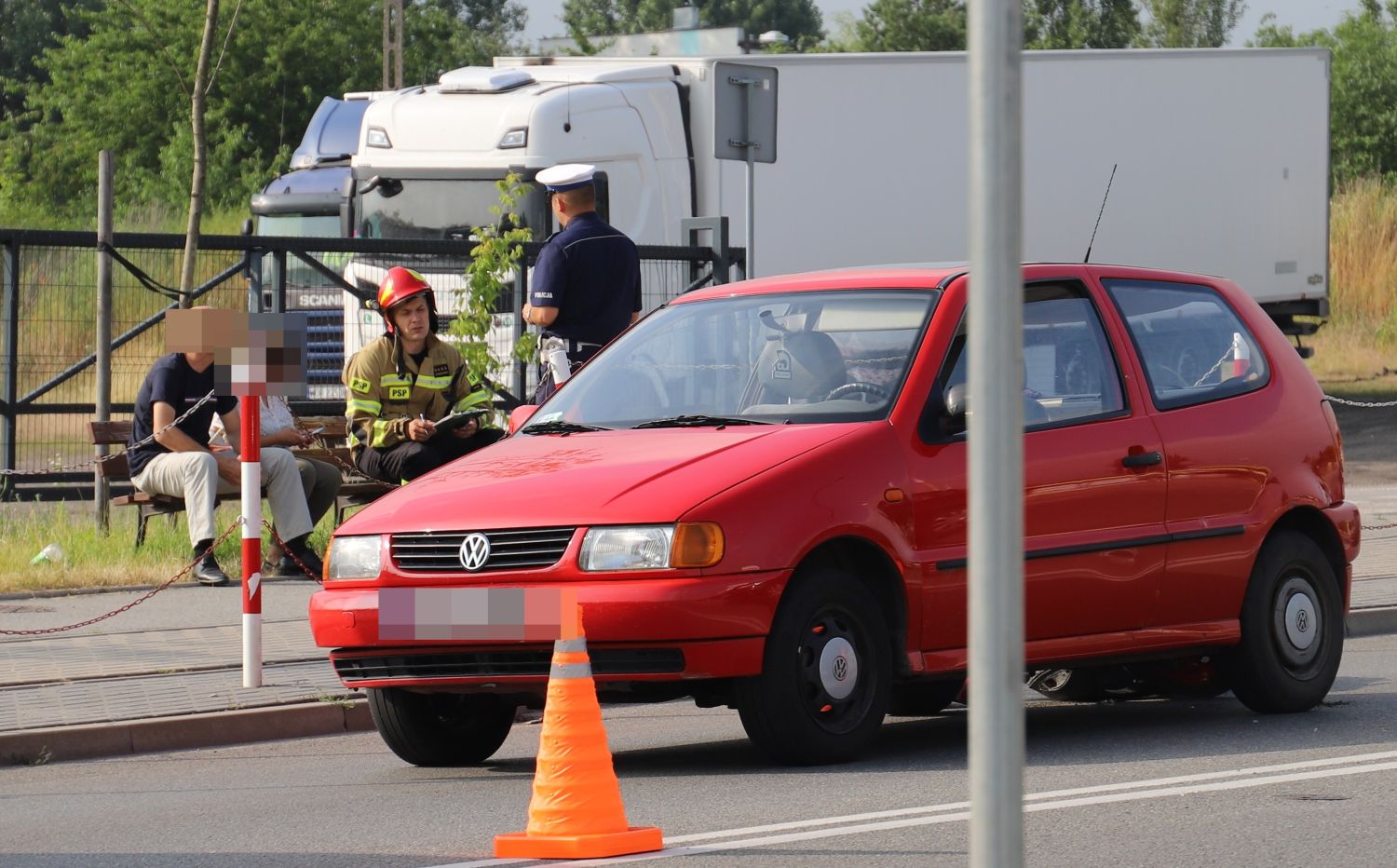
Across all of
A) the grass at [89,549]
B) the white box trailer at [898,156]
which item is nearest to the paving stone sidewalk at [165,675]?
the grass at [89,549]

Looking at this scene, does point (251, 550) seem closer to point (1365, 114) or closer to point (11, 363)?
point (11, 363)

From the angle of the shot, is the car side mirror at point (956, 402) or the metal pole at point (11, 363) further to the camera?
the metal pole at point (11, 363)

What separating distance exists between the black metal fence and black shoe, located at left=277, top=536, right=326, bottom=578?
2112mm

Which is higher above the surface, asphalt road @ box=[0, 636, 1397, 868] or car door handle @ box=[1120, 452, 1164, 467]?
car door handle @ box=[1120, 452, 1164, 467]

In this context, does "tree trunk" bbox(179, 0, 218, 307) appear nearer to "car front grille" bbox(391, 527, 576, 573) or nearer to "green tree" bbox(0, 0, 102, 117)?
"car front grille" bbox(391, 527, 576, 573)

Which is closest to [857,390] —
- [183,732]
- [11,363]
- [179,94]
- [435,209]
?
[183,732]

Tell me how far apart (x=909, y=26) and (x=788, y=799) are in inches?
2423

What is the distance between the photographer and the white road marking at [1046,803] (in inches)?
232

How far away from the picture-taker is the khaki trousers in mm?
11961

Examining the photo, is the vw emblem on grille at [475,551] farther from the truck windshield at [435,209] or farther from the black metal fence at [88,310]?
the truck windshield at [435,209]

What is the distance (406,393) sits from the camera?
33.8 feet

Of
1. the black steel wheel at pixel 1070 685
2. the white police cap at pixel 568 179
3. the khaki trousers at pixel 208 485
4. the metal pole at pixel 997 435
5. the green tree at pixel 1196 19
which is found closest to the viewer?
the metal pole at pixel 997 435

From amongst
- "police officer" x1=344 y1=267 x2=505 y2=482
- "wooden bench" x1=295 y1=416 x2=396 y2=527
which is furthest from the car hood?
"wooden bench" x1=295 y1=416 x2=396 y2=527

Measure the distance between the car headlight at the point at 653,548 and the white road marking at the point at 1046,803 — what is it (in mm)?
930
